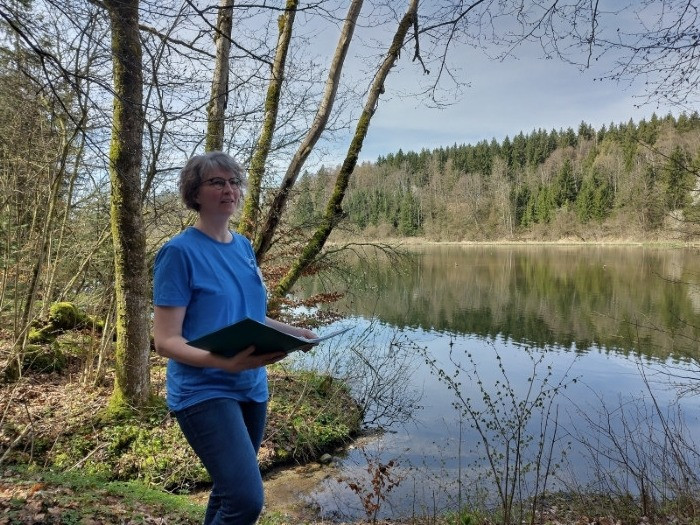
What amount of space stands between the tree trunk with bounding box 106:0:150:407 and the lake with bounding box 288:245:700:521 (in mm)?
2576

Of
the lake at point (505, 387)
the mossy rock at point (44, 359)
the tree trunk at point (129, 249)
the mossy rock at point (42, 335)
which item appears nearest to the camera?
the tree trunk at point (129, 249)

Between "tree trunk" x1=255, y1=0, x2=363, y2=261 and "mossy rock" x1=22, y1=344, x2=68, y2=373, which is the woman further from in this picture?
"mossy rock" x1=22, y1=344, x2=68, y2=373

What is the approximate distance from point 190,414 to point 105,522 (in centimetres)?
204

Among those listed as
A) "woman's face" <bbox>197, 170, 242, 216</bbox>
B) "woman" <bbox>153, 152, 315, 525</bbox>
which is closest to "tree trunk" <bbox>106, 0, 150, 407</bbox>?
"woman's face" <bbox>197, 170, 242, 216</bbox>

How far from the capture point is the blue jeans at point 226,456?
155cm

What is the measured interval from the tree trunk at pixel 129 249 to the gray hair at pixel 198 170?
2.61 metres

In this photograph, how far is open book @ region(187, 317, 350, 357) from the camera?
1.36 metres

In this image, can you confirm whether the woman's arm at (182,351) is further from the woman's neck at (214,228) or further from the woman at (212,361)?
the woman's neck at (214,228)

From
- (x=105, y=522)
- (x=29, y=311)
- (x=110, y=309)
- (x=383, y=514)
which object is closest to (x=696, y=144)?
(x=383, y=514)

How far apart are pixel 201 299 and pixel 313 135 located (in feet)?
15.6

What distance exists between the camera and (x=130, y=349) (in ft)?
17.2

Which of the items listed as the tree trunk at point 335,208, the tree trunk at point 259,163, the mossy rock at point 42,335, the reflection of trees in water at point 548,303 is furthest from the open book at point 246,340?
the mossy rock at point 42,335

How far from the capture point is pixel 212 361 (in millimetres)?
1486

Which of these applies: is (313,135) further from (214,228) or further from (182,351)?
(182,351)
